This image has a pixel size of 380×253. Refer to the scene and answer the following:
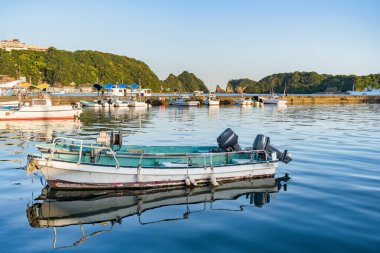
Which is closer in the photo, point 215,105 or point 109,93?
point 215,105

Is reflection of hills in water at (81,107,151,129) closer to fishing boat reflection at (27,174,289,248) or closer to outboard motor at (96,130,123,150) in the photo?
outboard motor at (96,130,123,150)


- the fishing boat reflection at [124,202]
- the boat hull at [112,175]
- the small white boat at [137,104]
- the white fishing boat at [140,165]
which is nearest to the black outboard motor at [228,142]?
the white fishing boat at [140,165]

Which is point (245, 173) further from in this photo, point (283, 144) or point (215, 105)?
point (215, 105)

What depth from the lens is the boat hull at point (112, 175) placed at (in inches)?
603

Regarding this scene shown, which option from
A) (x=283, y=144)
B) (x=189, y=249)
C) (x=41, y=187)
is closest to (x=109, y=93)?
(x=283, y=144)

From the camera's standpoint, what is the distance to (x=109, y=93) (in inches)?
4717

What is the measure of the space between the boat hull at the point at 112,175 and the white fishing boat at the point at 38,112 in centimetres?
3718

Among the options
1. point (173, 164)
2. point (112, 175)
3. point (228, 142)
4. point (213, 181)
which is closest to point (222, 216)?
point (213, 181)

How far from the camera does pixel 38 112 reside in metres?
50.1

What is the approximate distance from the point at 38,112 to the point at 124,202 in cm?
3996

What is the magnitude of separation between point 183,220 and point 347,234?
5224 mm

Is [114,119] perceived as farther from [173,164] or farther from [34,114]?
[173,164]

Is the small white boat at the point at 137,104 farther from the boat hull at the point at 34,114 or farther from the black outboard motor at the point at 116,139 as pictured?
the black outboard motor at the point at 116,139

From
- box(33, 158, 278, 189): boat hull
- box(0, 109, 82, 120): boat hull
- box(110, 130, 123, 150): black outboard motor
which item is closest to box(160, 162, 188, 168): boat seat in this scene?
box(33, 158, 278, 189): boat hull
